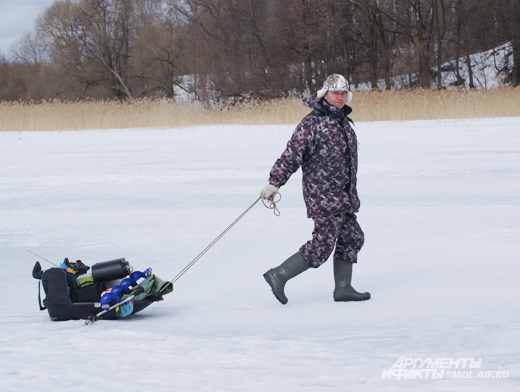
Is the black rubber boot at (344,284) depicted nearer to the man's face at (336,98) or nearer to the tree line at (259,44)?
the man's face at (336,98)

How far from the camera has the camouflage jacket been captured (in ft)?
9.84

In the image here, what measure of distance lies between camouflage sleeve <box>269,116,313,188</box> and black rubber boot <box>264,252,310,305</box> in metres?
0.48

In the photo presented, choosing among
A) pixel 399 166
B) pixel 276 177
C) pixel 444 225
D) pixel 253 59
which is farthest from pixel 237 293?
pixel 253 59

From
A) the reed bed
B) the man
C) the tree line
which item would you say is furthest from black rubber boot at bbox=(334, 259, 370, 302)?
the tree line

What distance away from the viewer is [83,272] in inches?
128

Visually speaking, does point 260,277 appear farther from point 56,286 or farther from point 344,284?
point 56,286

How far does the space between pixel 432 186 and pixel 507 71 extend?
26.7 metres

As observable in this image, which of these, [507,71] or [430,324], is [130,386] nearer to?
[430,324]

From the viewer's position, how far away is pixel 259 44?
109ft

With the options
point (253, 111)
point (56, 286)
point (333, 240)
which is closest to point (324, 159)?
point (333, 240)

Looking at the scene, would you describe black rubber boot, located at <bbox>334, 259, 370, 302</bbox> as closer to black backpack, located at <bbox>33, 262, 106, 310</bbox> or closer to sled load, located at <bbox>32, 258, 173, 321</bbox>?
sled load, located at <bbox>32, 258, 173, 321</bbox>

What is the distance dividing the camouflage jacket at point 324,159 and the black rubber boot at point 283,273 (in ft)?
1.06

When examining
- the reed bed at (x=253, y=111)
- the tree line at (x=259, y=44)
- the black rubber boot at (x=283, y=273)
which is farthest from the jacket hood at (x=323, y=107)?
the tree line at (x=259, y=44)

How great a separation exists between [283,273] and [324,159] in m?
0.71
